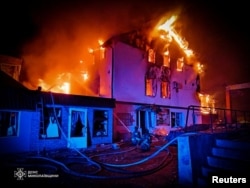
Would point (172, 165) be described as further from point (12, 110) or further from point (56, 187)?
point (12, 110)

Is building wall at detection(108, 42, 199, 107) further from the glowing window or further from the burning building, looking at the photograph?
the glowing window

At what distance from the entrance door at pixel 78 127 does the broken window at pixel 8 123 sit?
3251 mm

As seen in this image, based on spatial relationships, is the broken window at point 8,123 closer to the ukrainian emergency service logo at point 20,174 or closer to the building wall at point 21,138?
the building wall at point 21,138

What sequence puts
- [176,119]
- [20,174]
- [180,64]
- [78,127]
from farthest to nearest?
[180,64], [176,119], [78,127], [20,174]

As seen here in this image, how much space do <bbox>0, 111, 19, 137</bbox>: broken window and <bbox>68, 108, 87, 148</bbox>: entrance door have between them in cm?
325

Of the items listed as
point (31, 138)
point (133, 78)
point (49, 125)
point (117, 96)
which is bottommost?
point (31, 138)

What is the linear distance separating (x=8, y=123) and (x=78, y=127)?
14.0 feet

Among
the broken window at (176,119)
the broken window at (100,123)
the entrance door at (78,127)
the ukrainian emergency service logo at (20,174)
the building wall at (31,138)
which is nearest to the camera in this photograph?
the ukrainian emergency service logo at (20,174)

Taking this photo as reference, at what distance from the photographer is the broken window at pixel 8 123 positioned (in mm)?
10961

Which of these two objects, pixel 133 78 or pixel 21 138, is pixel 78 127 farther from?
pixel 133 78

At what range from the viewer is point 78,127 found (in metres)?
13.7

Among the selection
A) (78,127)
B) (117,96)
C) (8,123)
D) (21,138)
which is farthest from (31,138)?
(117,96)

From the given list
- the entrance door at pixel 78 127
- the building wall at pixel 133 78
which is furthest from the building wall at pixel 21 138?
the building wall at pixel 133 78

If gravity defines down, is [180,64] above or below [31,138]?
above
